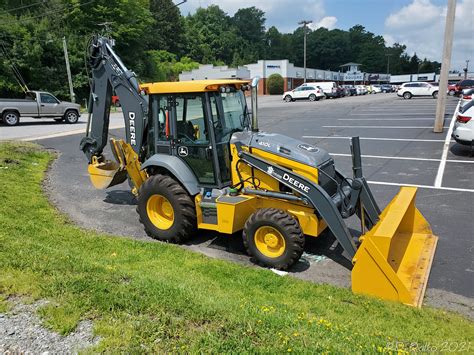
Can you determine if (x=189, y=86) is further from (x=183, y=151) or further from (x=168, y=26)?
(x=168, y=26)

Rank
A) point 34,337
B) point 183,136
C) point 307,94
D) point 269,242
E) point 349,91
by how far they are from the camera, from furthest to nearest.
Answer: point 349,91, point 307,94, point 183,136, point 269,242, point 34,337

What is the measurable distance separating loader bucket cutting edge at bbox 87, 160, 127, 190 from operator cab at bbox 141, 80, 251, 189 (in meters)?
1.56

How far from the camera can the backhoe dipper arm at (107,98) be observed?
23.0 feet

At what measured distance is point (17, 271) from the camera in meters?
4.32

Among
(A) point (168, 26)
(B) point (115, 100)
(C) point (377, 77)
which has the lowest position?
(C) point (377, 77)

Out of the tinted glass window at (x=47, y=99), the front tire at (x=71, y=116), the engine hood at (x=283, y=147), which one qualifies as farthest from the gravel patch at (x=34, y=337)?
the front tire at (x=71, y=116)

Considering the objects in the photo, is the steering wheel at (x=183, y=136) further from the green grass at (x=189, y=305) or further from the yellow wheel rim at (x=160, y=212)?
the green grass at (x=189, y=305)

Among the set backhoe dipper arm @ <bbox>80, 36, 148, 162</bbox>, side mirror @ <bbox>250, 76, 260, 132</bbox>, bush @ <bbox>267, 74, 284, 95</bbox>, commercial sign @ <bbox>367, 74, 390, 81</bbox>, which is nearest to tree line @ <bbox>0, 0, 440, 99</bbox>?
backhoe dipper arm @ <bbox>80, 36, 148, 162</bbox>

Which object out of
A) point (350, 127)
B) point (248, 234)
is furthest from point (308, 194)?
point (350, 127)

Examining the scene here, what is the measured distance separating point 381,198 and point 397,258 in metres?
3.25

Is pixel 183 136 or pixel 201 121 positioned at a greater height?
pixel 201 121

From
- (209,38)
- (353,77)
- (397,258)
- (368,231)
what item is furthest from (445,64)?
(209,38)

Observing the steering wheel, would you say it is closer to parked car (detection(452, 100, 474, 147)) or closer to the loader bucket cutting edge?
the loader bucket cutting edge

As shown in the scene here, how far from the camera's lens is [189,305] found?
3670mm
